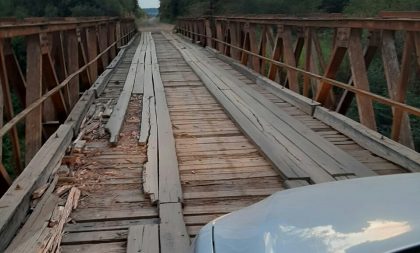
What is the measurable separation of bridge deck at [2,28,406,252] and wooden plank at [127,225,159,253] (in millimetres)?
25

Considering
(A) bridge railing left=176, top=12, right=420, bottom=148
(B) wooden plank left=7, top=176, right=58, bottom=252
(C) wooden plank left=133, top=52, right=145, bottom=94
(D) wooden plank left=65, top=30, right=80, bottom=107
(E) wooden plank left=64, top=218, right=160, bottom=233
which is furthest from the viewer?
(C) wooden plank left=133, top=52, right=145, bottom=94

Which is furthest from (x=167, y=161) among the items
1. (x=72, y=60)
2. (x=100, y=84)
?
(x=100, y=84)

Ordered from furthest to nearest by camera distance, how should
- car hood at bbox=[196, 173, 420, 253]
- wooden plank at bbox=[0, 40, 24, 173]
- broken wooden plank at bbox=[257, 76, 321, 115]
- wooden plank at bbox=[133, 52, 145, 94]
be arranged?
wooden plank at bbox=[133, 52, 145, 94] → broken wooden plank at bbox=[257, 76, 321, 115] → wooden plank at bbox=[0, 40, 24, 173] → car hood at bbox=[196, 173, 420, 253]

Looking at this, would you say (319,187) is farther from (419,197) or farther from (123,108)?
(123,108)

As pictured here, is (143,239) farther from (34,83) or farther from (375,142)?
(375,142)

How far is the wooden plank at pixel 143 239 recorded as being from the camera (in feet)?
8.89

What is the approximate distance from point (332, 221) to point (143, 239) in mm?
1598

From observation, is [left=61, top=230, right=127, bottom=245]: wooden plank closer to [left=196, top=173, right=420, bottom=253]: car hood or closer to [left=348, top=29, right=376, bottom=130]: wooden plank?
[left=196, top=173, right=420, bottom=253]: car hood

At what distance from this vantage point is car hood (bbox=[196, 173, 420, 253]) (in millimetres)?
1347

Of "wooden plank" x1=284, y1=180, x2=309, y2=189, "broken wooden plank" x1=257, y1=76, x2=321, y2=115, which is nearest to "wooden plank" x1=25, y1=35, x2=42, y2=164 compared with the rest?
"wooden plank" x1=284, y1=180, x2=309, y2=189

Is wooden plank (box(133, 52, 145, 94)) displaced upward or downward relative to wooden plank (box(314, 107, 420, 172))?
downward

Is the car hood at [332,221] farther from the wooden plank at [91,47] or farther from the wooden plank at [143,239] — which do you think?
the wooden plank at [91,47]

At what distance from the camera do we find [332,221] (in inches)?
58.9

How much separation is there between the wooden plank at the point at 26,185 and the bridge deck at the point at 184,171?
0.15 meters
